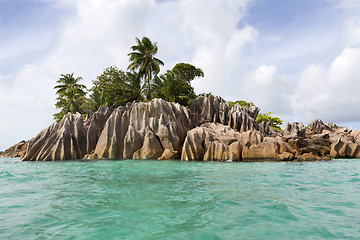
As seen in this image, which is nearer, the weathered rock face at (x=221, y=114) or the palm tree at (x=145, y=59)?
the weathered rock face at (x=221, y=114)

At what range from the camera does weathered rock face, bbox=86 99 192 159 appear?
24.6m

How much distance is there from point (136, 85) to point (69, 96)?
13.0 metres

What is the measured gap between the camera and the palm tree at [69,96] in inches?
1710

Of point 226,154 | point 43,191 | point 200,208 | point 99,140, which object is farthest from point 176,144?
point 200,208

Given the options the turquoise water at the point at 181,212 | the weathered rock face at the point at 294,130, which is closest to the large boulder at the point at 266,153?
the weathered rock face at the point at 294,130

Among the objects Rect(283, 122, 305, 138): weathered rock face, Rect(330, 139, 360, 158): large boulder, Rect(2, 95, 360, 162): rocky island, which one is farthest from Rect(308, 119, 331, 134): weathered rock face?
Rect(330, 139, 360, 158): large boulder

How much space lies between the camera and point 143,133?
26281mm

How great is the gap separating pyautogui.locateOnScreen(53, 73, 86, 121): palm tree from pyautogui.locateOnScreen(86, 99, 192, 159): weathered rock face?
56.5 feet

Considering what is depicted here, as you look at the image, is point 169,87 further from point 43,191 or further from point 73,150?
point 43,191

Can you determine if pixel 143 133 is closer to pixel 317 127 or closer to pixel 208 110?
pixel 208 110

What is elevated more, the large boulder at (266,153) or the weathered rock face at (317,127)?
the weathered rock face at (317,127)

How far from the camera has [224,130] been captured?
88.6ft

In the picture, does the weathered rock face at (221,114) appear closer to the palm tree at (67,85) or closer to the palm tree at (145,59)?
the palm tree at (145,59)

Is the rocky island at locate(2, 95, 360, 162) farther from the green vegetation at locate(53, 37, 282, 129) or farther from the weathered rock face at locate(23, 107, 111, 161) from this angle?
the green vegetation at locate(53, 37, 282, 129)
